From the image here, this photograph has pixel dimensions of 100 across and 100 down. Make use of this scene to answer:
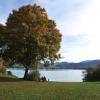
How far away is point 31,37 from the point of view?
58.8 metres

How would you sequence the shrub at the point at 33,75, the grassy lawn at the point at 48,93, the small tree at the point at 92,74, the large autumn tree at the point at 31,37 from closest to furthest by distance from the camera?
the grassy lawn at the point at 48,93
the large autumn tree at the point at 31,37
the shrub at the point at 33,75
the small tree at the point at 92,74

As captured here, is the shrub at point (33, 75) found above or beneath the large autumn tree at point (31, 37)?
beneath

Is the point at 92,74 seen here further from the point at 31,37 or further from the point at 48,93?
the point at 48,93

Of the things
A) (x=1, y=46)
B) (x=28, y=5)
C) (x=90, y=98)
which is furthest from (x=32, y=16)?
(x=90, y=98)

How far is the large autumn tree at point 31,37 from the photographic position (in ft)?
193

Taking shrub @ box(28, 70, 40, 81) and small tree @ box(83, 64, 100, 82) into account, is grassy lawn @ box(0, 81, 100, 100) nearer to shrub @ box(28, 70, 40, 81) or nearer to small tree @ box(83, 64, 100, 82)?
shrub @ box(28, 70, 40, 81)

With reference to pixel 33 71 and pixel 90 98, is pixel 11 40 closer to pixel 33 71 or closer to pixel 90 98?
pixel 33 71

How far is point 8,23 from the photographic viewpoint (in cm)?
6112

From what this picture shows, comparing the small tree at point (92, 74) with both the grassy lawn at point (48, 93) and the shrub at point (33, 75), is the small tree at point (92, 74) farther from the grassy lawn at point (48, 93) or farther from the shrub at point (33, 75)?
the grassy lawn at point (48, 93)

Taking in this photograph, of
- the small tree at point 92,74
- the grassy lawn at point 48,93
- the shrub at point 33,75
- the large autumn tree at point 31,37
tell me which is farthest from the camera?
the small tree at point 92,74

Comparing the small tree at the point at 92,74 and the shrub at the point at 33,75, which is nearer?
the shrub at the point at 33,75

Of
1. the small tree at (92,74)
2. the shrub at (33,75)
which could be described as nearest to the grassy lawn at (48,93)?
the shrub at (33,75)

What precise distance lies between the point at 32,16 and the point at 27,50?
5100mm

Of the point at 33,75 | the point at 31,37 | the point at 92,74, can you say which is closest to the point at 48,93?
the point at 31,37
